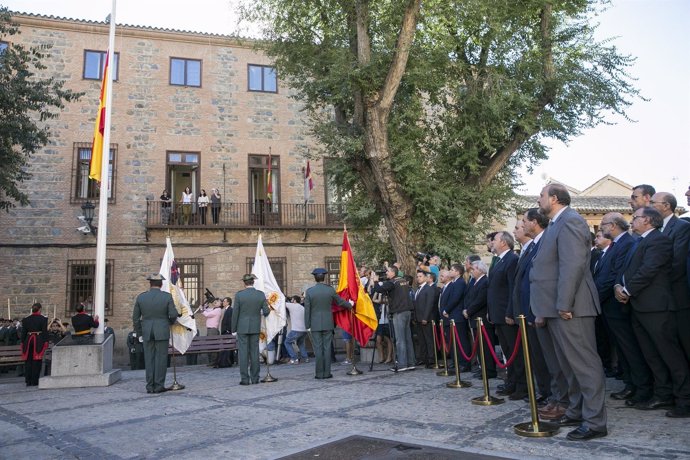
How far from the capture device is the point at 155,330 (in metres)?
9.16

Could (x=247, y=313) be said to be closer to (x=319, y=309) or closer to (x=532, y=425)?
(x=319, y=309)

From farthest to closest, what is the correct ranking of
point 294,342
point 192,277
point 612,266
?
1. point 192,277
2. point 294,342
3. point 612,266

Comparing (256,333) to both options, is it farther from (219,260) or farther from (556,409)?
(219,260)

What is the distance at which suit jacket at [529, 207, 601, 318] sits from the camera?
15.8ft

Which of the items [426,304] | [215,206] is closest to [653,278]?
[426,304]

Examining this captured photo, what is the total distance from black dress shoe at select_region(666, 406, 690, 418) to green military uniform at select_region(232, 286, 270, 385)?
21.7ft

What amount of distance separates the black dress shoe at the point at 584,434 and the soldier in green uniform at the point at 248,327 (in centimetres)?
625

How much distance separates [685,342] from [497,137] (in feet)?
30.8

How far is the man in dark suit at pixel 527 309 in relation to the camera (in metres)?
5.93

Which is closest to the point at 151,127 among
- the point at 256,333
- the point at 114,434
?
the point at 256,333

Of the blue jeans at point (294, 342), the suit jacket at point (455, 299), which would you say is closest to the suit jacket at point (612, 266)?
the suit jacket at point (455, 299)

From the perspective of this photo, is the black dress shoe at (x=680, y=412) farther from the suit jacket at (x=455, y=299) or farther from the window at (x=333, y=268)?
the window at (x=333, y=268)

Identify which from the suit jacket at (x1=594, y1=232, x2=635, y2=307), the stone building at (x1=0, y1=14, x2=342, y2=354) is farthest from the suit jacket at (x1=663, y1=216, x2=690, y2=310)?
the stone building at (x1=0, y1=14, x2=342, y2=354)

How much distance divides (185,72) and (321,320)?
16.3 metres
